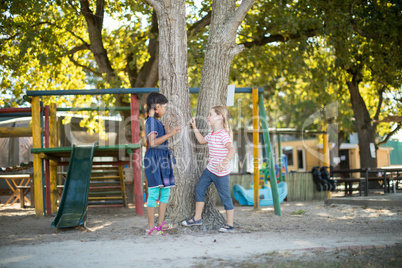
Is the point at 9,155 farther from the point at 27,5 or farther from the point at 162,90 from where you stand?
the point at 162,90

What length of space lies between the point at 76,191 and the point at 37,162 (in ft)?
6.78

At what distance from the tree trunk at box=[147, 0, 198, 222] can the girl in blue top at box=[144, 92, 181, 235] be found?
0.30 m

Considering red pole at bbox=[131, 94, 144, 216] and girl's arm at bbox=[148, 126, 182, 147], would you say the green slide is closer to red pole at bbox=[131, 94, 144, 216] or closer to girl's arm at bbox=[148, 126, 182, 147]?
red pole at bbox=[131, 94, 144, 216]

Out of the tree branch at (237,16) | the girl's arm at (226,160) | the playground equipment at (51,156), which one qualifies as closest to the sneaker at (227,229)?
the girl's arm at (226,160)

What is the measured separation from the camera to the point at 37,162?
791 cm

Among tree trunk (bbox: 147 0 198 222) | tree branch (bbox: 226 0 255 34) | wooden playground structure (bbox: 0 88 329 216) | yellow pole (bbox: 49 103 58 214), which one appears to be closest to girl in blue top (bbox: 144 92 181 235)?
tree trunk (bbox: 147 0 198 222)

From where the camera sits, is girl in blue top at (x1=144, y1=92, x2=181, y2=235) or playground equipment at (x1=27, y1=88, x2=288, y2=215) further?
playground equipment at (x1=27, y1=88, x2=288, y2=215)

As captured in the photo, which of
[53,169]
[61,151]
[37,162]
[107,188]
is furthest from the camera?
[107,188]

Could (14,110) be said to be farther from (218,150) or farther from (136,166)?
(218,150)

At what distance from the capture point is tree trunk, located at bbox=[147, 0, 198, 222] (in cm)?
546

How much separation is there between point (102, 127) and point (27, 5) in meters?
5.71

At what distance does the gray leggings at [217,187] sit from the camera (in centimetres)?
527

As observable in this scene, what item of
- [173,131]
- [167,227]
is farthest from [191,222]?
[173,131]

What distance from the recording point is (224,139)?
5297 mm
